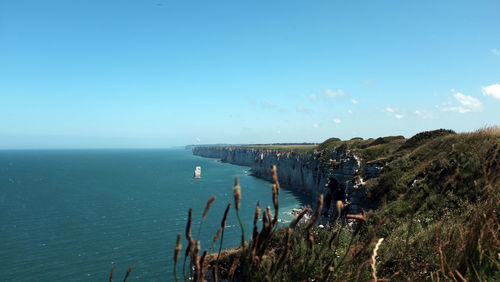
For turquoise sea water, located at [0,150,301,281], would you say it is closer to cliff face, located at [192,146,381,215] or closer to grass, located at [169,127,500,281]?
cliff face, located at [192,146,381,215]

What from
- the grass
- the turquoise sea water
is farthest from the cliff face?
the turquoise sea water

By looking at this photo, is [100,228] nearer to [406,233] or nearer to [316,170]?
[316,170]

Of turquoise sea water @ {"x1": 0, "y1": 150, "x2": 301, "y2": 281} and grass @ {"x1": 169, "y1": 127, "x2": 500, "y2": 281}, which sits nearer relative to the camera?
grass @ {"x1": 169, "y1": 127, "x2": 500, "y2": 281}

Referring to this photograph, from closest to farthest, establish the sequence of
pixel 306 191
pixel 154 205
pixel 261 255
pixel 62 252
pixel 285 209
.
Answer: pixel 261 255 < pixel 62 252 < pixel 285 209 < pixel 154 205 < pixel 306 191

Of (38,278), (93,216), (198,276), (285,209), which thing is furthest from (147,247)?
(198,276)

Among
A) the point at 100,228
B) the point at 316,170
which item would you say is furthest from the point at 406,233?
the point at 316,170

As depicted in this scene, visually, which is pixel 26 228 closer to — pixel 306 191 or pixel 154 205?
pixel 154 205
